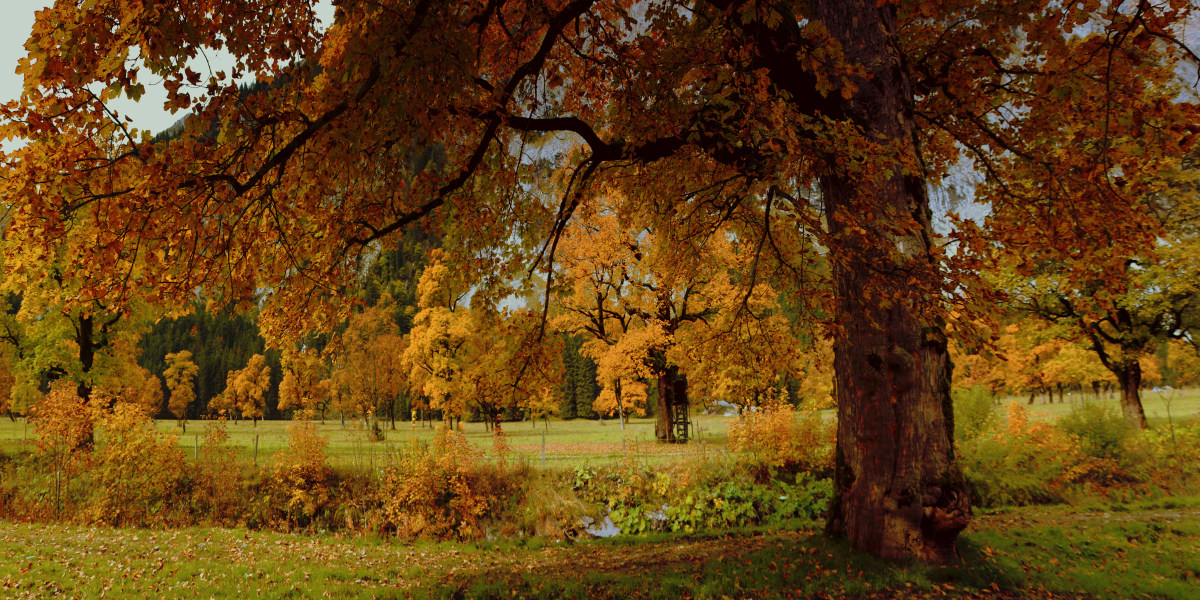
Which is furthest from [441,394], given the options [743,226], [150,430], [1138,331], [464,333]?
[1138,331]

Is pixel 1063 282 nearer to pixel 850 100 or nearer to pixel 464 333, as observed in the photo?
pixel 850 100

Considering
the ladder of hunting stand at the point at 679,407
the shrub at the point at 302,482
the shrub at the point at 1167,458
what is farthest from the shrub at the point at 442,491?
the shrub at the point at 1167,458

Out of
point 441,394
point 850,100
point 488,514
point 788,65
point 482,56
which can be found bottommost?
point 488,514

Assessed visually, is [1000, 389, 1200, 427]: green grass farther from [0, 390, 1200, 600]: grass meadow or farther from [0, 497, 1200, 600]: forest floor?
[0, 497, 1200, 600]: forest floor

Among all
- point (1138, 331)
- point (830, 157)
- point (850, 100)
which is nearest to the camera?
point (830, 157)

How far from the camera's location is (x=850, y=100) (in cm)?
596

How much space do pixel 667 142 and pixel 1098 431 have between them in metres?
15.2

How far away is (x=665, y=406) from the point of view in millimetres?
22625

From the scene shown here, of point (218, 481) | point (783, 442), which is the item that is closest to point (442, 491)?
point (218, 481)

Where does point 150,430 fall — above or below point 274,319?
below

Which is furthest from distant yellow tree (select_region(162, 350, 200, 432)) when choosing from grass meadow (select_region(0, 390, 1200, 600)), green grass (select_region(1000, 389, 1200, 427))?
green grass (select_region(1000, 389, 1200, 427))

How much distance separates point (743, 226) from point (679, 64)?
4.40 metres

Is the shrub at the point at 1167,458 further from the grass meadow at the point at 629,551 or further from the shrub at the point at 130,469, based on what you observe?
the shrub at the point at 130,469

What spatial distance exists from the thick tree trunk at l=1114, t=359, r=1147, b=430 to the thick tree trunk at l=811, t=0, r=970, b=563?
1737 cm
